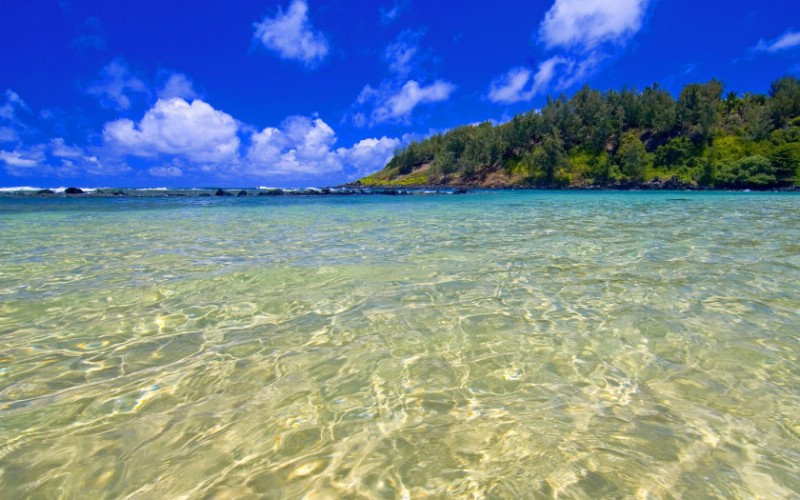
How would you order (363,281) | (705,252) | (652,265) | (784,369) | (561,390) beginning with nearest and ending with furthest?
(561,390), (784,369), (363,281), (652,265), (705,252)

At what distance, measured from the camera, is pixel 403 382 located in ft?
11.3

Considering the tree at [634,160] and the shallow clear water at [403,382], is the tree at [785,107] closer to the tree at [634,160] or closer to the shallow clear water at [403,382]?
the tree at [634,160]

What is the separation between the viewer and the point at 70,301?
5727 millimetres

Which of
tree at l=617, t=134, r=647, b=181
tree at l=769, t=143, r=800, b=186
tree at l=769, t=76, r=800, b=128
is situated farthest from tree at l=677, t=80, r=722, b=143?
tree at l=769, t=143, r=800, b=186

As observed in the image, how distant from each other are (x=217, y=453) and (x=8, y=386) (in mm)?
2484

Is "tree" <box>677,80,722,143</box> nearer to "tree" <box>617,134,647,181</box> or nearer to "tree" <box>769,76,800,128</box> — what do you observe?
"tree" <box>769,76,800,128</box>

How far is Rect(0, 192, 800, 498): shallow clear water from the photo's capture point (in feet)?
7.72

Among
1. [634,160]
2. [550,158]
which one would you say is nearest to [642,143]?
[634,160]

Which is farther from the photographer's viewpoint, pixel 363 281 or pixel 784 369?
pixel 363 281

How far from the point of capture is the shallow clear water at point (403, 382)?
2.35m

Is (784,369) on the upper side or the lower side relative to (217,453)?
lower

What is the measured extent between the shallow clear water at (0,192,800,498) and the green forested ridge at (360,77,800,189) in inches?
3760

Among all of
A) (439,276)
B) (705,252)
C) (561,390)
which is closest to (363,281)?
(439,276)

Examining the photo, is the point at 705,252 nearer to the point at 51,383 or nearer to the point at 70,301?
the point at 51,383
